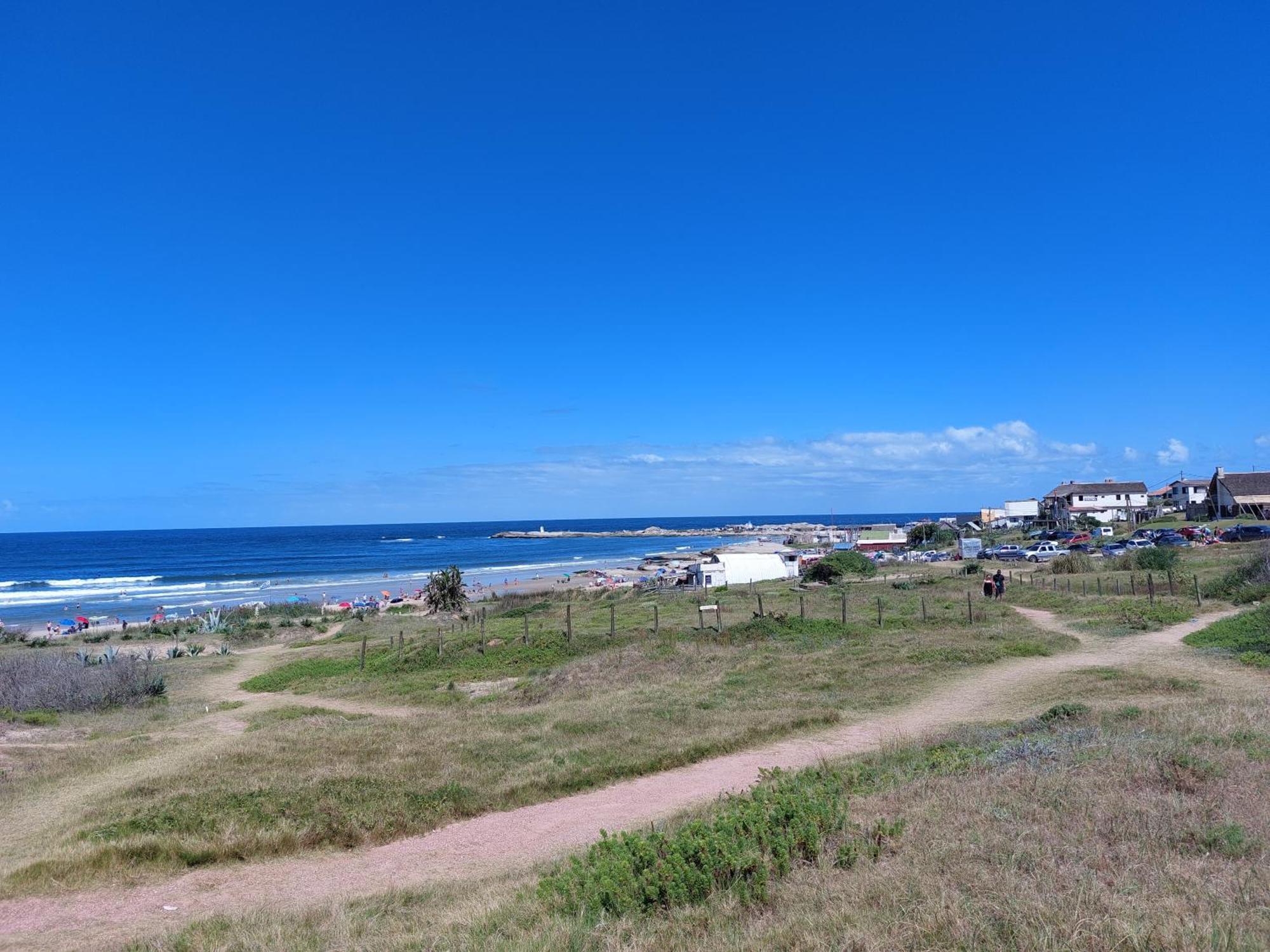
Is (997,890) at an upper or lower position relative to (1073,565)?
upper

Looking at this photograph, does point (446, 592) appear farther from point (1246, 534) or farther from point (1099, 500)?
point (1099, 500)

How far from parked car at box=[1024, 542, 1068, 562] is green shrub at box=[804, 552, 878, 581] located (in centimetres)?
1341

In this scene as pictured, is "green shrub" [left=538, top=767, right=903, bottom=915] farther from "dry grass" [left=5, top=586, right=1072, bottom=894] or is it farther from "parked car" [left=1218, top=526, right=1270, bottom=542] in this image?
"parked car" [left=1218, top=526, right=1270, bottom=542]

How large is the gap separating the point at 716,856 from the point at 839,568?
43887 mm

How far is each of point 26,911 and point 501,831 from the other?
15.2 feet

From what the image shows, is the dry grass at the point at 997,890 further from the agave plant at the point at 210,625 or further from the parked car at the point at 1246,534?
the parked car at the point at 1246,534

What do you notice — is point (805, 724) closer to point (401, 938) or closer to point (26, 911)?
point (401, 938)

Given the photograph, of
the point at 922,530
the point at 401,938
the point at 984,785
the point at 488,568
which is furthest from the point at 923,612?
the point at 488,568

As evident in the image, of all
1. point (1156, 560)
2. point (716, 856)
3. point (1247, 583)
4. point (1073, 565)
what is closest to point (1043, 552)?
point (1073, 565)

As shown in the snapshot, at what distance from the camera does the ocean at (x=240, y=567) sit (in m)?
66.1

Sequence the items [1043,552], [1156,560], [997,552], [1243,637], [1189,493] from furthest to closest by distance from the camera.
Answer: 1. [1189,493]
2. [997,552]
3. [1043,552]
4. [1156,560]
5. [1243,637]

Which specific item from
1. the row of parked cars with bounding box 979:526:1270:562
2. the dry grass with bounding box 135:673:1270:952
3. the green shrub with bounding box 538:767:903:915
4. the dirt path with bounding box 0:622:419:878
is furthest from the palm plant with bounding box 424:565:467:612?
the row of parked cars with bounding box 979:526:1270:562

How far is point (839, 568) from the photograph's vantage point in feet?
157

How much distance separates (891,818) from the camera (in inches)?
266
